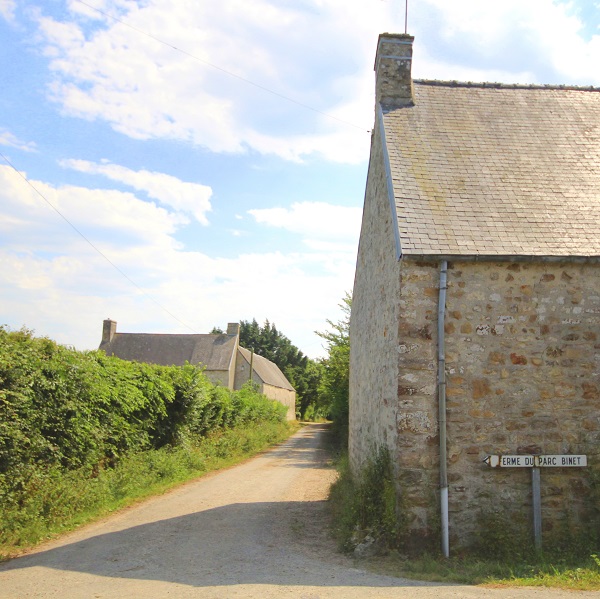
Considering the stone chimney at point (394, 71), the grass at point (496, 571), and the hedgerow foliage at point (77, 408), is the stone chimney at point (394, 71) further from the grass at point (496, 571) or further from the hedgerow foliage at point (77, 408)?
the grass at point (496, 571)

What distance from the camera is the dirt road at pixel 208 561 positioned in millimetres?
6168

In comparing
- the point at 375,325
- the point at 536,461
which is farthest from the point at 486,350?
the point at 375,325

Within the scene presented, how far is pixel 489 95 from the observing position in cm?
1188

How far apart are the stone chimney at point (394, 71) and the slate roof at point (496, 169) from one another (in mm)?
291

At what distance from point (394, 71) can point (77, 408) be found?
8.88m

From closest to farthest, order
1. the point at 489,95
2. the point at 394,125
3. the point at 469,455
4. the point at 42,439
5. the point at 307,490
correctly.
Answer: the point at 469,455, the point at 42,439, the point at 394,125, the point at 489,95, the point at 307,490

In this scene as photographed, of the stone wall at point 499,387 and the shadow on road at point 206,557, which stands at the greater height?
the stone wall at point 499,387

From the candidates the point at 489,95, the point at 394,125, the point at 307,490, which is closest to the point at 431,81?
the point at 489,95

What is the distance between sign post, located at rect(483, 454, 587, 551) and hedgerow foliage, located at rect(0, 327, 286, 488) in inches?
263

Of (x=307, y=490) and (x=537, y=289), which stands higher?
(x=537, y=289)

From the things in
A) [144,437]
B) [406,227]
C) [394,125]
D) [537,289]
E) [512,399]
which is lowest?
[144,437]

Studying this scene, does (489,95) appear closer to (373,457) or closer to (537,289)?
(537,289)

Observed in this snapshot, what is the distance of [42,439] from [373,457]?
5.30 m

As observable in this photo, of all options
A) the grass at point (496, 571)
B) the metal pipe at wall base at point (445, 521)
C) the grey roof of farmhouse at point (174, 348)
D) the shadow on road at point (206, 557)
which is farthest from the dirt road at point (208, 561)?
the grey roof of farmhouse at point (174, 348)
